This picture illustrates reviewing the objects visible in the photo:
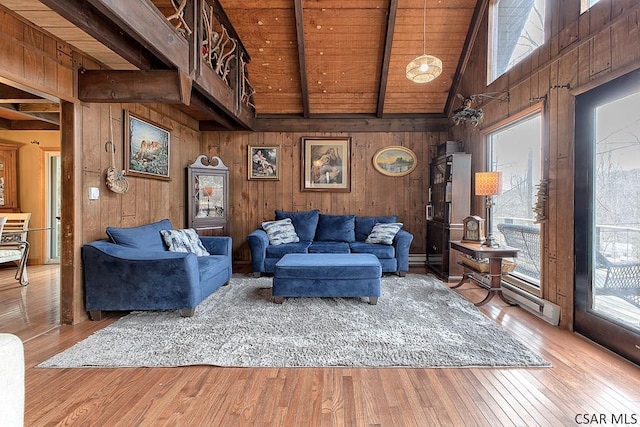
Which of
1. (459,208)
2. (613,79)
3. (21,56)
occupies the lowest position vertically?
(459,208)

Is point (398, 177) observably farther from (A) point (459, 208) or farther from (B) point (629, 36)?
(B) point (629, 36)

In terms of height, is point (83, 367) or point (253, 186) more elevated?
point (253, 186)

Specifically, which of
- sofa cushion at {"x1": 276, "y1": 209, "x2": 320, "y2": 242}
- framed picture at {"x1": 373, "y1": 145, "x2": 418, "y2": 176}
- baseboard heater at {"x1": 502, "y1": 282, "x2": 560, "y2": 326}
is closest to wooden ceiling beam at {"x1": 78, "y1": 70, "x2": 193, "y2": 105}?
sofa cushion at {"x1": 276, "y1": 209, "x2": 320, "y2": 242}

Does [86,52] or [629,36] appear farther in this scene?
[86,52]

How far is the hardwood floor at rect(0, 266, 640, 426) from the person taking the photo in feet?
5.39

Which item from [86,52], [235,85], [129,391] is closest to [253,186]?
[235,85]

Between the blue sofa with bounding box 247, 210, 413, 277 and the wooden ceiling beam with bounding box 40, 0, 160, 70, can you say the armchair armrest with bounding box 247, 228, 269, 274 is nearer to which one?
the blue sofa with bounding box 247, 210, 413, 277

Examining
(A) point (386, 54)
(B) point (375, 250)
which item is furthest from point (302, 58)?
(B) point (375, 250)

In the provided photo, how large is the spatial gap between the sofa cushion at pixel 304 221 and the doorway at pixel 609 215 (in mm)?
3429

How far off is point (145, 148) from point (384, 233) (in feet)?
11.3

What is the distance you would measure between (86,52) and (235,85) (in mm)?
1819

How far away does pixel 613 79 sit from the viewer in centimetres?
234

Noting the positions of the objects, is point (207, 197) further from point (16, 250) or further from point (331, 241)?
point (16, 250)

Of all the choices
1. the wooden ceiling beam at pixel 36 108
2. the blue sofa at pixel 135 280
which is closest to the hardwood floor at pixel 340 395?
the blue sofa at pixel 135 280
